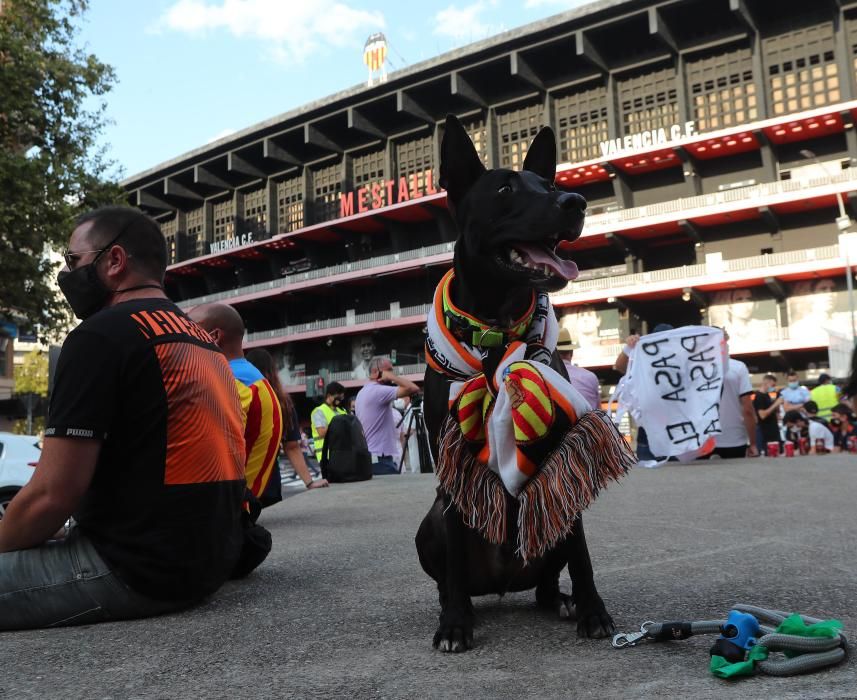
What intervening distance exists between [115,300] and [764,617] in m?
2.31

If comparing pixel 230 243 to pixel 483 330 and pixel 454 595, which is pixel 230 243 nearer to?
pixel 483 330

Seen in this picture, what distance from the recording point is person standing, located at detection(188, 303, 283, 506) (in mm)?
4660

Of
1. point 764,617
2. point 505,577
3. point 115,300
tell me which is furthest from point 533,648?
point 115,300

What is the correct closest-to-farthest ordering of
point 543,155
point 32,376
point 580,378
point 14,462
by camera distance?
point 543,155 → point 14,462 → point 580,378 → point 32,376

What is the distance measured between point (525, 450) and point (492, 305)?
1.62ft

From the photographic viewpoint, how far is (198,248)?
48.0m

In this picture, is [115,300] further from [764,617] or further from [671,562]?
[671,562]

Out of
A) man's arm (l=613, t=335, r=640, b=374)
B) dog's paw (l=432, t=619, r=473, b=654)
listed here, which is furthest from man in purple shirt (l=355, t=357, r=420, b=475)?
dog's paw (l=432, t=619, r=473, b=654)

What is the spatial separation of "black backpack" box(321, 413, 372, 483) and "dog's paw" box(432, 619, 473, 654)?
7.67m

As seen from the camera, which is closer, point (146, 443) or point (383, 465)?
point (146, 443)

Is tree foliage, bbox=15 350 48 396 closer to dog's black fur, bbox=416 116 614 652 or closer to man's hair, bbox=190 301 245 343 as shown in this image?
man's hair, bbox=190 301 245 343

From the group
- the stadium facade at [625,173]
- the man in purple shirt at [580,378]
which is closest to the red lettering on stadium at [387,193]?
the stadium facade at [625,173]

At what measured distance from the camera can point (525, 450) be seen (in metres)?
2.20

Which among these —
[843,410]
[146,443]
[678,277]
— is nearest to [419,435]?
[843,410]
